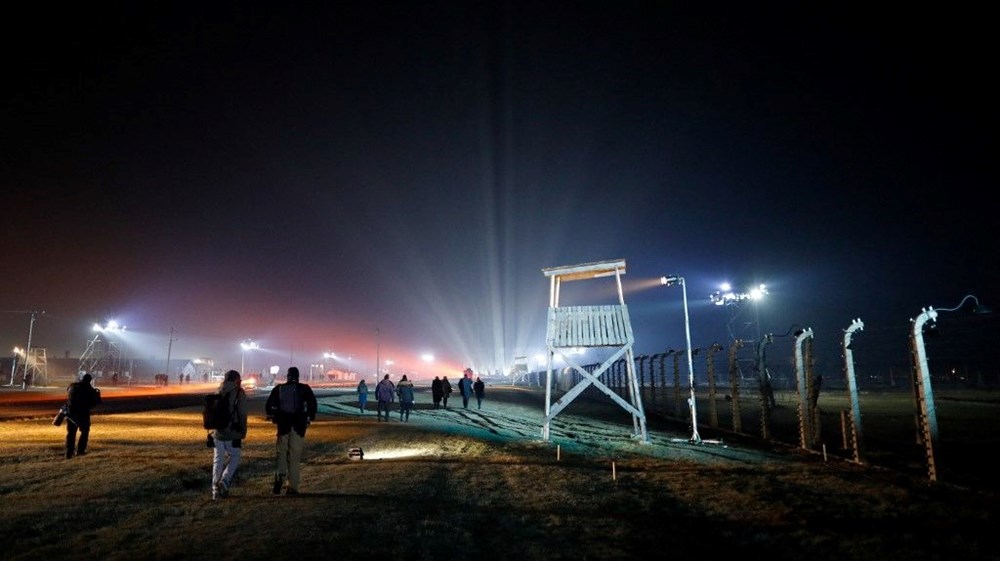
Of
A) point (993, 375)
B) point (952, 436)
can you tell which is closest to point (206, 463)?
point (952, 436)

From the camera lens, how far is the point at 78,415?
12617 mm

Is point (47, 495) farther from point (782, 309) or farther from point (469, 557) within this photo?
point (782, 309)

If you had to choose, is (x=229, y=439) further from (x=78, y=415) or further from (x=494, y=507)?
(x=78, y=415)

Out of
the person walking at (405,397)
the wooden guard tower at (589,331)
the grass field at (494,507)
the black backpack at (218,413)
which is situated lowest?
the grass field at (494,507)

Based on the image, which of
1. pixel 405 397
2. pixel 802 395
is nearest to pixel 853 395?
pixel 802 395

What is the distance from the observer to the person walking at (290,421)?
8.32 meters

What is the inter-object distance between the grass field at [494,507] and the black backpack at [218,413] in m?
1.13

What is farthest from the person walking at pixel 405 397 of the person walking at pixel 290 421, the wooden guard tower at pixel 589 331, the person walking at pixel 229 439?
the person walking at pixel 229 439

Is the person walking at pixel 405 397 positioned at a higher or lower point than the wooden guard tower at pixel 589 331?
lower

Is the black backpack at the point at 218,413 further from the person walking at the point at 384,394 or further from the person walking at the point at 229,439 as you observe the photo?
the person walking at the point at 384,394

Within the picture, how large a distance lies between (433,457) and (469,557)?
6669 mm

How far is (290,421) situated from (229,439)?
97 centimetres

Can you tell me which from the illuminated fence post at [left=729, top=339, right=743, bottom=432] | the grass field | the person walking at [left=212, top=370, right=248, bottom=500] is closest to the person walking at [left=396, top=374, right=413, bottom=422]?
the grass field

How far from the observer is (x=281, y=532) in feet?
20.3
